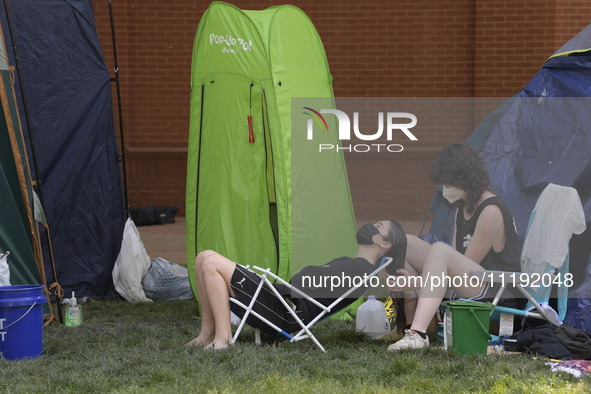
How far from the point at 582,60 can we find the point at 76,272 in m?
3.93

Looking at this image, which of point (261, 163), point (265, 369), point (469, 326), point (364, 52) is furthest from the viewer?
point (364, 52)

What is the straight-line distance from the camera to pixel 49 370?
3.77 m

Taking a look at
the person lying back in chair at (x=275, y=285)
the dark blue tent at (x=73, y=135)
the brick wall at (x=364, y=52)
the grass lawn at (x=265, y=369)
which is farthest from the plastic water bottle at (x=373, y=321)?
the brick wall at (x=364, y=52)

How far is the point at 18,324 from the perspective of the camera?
403 cm

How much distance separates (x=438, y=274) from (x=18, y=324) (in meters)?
2.16

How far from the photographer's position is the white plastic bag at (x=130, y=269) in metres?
6.04

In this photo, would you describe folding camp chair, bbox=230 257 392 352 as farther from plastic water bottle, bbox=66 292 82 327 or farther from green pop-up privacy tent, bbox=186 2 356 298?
plastic water bottle, bbox=66 292 82 327

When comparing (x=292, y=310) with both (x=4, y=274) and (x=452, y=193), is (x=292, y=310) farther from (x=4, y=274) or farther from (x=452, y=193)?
(x=4, y=274)

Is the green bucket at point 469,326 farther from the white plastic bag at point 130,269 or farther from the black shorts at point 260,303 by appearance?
the white plastic bag at point 130,269

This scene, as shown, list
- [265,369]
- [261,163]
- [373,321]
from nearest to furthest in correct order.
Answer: [265,369]
[373,321]
[261,163]

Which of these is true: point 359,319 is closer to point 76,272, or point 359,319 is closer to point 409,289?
point 409,289

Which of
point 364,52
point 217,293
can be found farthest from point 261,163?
point 364,52

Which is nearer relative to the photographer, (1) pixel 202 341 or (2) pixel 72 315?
(1) pixel 202 341

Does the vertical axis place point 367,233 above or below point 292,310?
above
